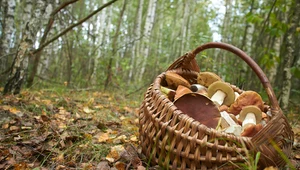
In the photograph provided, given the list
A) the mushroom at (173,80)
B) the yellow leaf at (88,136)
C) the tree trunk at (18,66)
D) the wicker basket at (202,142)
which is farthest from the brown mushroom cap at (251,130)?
the tree trunk at (18,66)

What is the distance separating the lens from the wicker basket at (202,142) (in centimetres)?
135

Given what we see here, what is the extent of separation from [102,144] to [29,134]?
2.21 feet

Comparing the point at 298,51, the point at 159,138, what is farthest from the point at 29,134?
the point at 298,51

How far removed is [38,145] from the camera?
2.08m

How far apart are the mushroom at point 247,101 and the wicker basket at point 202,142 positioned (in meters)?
0.24

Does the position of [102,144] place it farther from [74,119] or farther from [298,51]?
[298,51]

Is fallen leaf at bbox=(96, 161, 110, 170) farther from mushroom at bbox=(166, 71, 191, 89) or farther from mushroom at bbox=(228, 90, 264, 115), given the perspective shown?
mushroom at bbox=(228, 90, 264, 115)

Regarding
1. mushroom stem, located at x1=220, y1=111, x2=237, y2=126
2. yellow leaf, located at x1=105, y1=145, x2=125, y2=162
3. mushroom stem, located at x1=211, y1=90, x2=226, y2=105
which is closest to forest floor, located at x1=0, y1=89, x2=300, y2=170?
yellow leaf, located at x1=105, y1=145, x2=125, y2=162

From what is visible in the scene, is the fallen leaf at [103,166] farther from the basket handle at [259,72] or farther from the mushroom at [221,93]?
the basket handle at [259,72]

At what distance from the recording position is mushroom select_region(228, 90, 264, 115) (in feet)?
6.07

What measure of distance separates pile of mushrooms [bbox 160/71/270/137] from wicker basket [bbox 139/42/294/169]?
0.12 metres

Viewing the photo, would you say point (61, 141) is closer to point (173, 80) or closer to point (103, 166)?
point (103, 166)

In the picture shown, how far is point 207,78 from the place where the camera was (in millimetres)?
2133

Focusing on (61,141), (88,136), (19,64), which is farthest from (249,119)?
(19,64)
